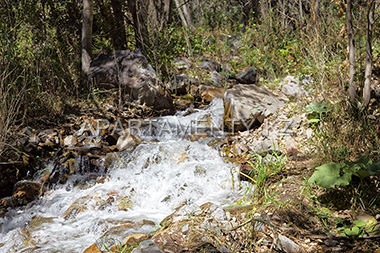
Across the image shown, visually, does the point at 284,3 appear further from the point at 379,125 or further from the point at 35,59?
the point at 35,59

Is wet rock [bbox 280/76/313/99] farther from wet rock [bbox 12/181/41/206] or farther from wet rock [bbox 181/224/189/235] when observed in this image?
wet rock [bbox 12/181/41/206]

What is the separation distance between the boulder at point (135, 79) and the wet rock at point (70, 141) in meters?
1.55

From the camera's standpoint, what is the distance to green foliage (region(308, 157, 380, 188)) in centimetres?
210

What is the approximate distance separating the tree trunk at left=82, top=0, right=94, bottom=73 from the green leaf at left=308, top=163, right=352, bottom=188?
223 inches

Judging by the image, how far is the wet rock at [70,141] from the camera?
474cm

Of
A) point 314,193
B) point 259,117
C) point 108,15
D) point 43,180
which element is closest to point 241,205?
point 314,193

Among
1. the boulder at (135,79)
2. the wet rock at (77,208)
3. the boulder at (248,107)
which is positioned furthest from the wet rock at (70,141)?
the boulder at (248,107)

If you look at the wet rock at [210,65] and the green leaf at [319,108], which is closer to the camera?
the green leaf at [319,108]

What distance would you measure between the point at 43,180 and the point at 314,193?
3.72m

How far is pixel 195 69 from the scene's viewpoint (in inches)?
290

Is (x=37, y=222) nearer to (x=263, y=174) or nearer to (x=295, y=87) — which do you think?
(x=263, y=174)

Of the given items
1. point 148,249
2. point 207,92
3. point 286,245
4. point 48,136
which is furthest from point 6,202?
point 207,92

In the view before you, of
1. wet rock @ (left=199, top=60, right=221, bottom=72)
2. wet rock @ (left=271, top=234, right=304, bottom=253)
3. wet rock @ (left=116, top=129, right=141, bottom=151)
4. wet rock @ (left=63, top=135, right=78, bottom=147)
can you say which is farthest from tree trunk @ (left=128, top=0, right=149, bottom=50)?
wet rock @ (left=271, top=234, right=304, bottom=253)

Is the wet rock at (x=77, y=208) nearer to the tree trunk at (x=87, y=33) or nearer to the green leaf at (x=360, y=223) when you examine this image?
the green leaf at (x=360, y=223)
